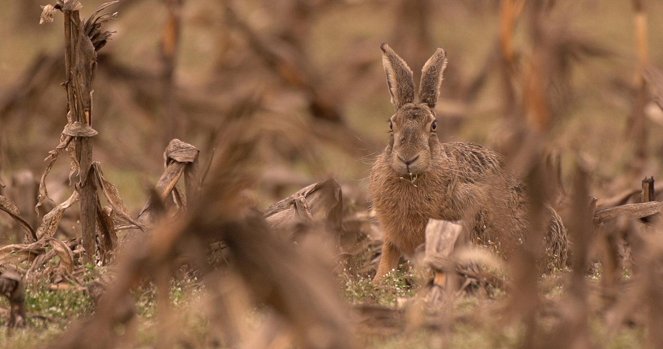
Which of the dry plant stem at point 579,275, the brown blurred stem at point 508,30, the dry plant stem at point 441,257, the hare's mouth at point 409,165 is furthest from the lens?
the brown blurred stem at point 508,30

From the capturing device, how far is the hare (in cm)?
607

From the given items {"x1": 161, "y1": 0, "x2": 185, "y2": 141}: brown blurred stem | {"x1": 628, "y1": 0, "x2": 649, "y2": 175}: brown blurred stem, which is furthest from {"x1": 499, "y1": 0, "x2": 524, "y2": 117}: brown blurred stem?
{"x1": 161, "y1": 0, "x2": 185, "y2": 141}: brown blurred stem

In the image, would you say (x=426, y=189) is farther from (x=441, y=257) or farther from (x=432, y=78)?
(x=441, y=257)

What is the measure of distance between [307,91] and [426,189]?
386cm

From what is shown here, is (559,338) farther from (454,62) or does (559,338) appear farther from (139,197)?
(454,62)

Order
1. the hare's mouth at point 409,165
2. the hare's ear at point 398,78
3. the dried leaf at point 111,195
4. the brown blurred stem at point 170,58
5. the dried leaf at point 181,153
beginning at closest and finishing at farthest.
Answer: the dried leaf at point 111,195, the dried leaf at point 181,153, the hare's mouth at point 409,165, the hare's ear at point 398,78, the brown blurred stem at point 170,58

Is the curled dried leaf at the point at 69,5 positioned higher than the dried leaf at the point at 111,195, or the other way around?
the curled dried leaf at the point at 69,5

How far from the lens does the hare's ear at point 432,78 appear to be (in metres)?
6.21

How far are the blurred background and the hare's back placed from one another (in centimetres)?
32

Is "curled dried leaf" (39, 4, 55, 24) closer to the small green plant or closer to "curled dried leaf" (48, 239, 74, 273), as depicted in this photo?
"curled dried leaf" (48, 239, 74, 273)

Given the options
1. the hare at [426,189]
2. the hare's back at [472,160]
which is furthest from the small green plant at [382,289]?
the hare's back at [472,160]

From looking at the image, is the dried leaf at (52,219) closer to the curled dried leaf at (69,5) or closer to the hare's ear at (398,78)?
the curled dried leaf at (69,5)

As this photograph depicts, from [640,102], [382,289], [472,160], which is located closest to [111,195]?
[382,289]

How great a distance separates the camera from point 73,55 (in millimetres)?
5426
